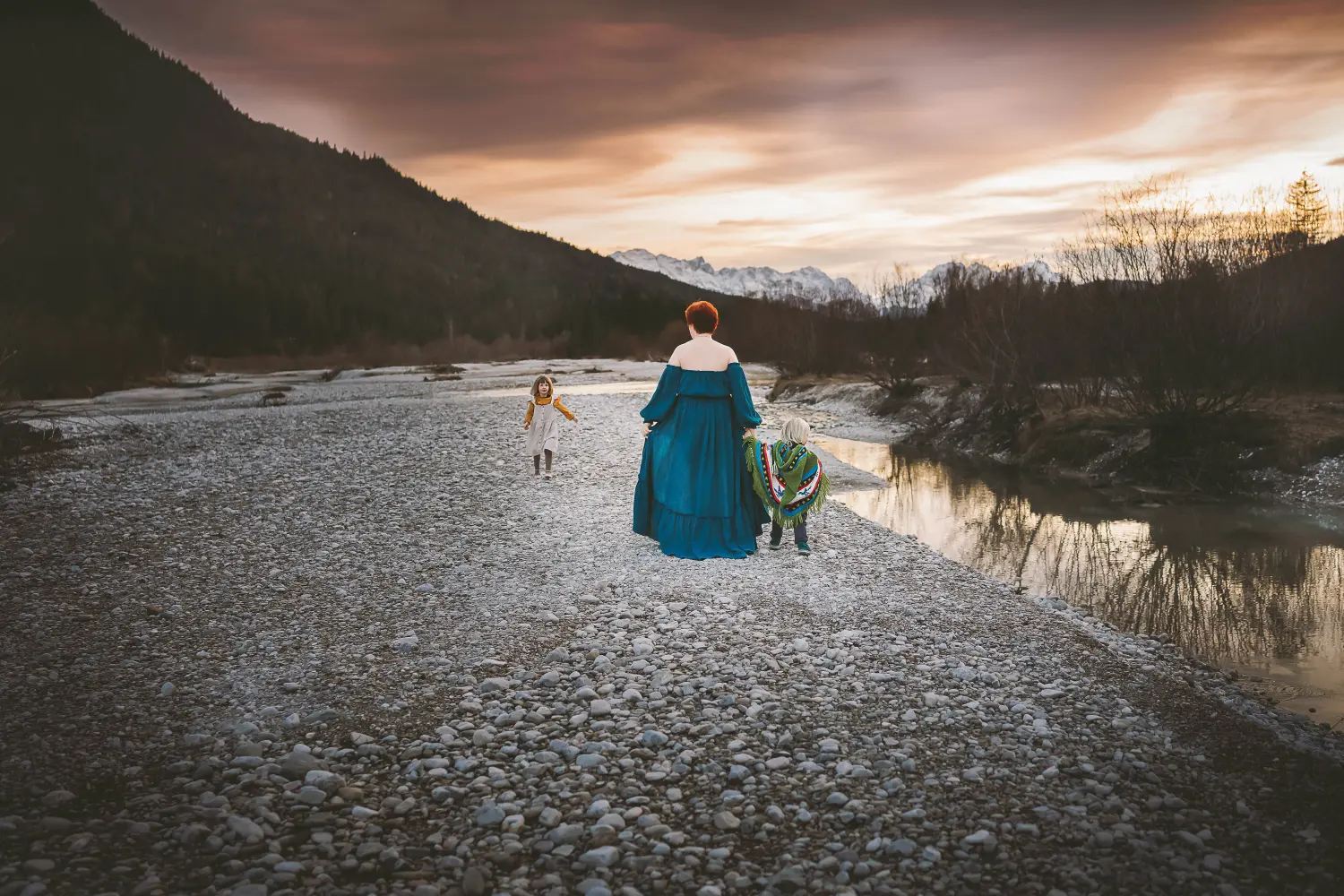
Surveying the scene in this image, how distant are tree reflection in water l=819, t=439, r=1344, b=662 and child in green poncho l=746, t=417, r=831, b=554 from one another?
9.65ft

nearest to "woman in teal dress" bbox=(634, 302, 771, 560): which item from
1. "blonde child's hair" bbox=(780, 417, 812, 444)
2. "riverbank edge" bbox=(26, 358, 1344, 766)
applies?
"blonde child's hair" bbox=(780, 417, 812, 444)

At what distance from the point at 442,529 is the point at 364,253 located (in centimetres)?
11676

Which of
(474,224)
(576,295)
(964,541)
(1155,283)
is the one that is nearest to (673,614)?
(964,541)

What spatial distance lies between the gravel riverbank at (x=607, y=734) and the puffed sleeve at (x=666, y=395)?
1.63 metres

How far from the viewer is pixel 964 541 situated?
40.1 feet

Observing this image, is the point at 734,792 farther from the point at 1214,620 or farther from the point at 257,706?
the point at 1214,620

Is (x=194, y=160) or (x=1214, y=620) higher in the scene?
(x=194, y=160)

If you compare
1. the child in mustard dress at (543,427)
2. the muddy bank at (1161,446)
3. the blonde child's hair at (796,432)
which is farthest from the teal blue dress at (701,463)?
the muddy bank at (1161,446)

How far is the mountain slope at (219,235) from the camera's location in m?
84.3

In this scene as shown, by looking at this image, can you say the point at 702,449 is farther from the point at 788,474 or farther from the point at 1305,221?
the point at 1305,221

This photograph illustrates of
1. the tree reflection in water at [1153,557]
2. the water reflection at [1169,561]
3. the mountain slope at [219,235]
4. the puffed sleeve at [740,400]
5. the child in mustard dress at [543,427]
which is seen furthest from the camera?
the mountain slope at [219,235]

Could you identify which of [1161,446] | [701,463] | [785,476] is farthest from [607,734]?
[1161,446]

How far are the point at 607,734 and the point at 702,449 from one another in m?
4.43

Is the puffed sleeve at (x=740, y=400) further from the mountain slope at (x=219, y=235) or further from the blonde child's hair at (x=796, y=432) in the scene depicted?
the mountain slope at (x=219, y=235)
